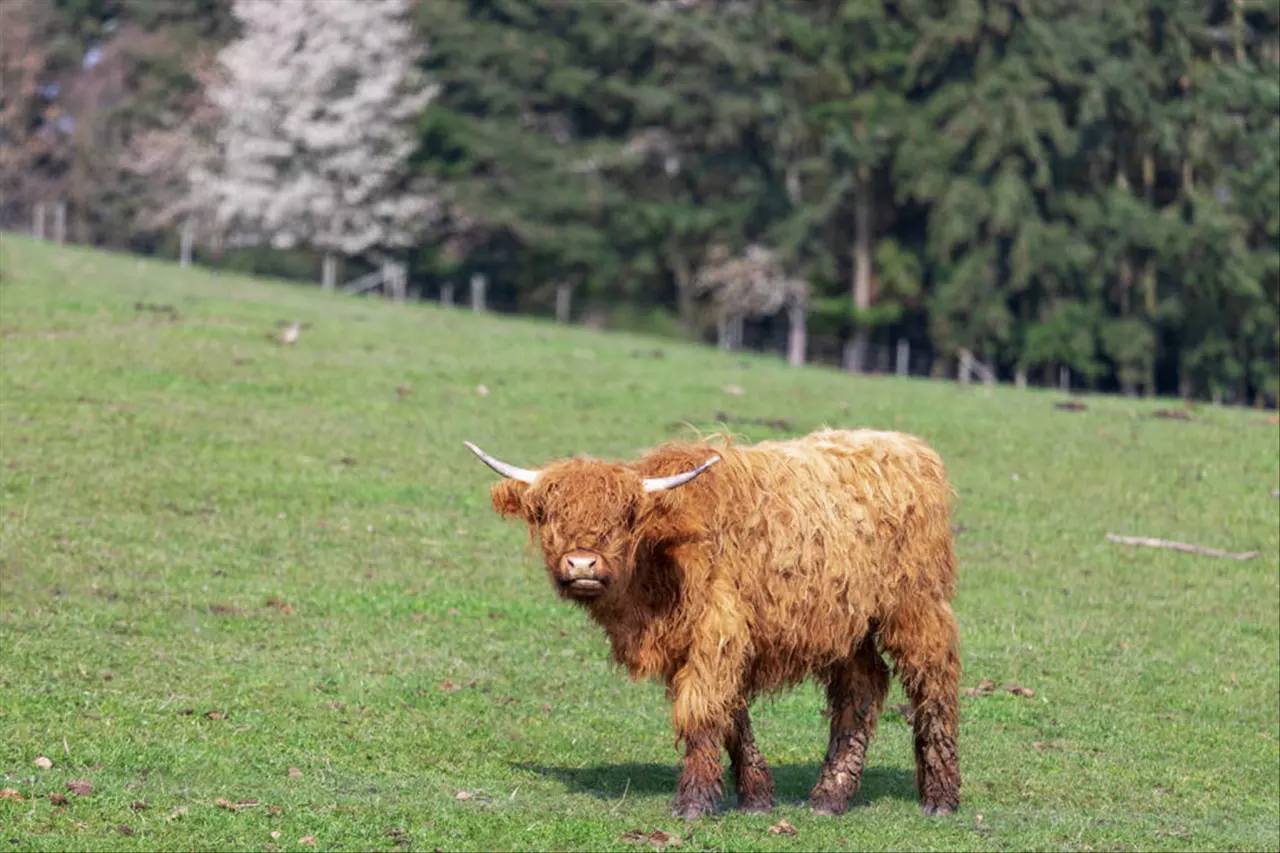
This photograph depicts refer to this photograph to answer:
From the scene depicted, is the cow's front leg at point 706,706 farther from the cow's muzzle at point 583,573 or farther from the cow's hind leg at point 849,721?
the cow's hind leg at point 849,721

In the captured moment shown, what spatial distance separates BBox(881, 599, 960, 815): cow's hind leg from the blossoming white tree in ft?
176

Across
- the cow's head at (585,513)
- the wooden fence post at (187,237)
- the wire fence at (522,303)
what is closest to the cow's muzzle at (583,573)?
the cow's head at (585,513)

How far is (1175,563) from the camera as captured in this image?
2378cm

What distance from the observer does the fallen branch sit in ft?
79.1

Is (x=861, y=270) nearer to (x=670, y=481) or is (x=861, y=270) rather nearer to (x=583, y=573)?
(x=670, y=481)

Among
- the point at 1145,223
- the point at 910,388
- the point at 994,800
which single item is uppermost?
the point at 1145,223

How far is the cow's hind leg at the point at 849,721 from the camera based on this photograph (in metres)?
13.6

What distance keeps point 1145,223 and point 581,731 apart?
150 feet

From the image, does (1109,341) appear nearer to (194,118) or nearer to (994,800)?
(194,118)

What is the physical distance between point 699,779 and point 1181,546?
13.5 metres

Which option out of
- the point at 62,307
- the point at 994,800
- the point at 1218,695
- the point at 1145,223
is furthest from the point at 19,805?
the point at 1145,223

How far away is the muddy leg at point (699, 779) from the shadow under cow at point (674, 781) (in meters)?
0.57

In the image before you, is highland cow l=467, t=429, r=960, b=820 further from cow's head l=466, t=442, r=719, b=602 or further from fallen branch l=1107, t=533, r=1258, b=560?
fallen branch l=1107, t=533, r=1258, b=560

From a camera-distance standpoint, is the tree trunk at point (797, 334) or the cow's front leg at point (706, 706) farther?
the tree trunk at point (797, 334)
